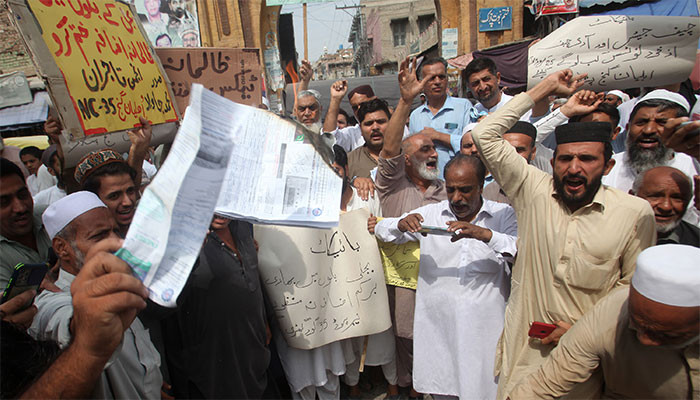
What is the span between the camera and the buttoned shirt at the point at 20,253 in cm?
210

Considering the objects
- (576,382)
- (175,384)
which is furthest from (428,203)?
(175,384)

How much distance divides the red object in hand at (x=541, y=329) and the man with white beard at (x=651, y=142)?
1511 mm

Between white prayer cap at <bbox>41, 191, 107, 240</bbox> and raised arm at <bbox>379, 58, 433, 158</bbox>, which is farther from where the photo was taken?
raised arm at <bbox>379, 58, 433, 158</bbox>

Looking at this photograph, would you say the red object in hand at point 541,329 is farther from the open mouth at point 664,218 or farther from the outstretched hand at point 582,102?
the outstretched hand at point 582,102

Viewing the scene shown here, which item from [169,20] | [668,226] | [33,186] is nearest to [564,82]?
[668,226]

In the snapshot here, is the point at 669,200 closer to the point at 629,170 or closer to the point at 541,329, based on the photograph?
the point at 629,170

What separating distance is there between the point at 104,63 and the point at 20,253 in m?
1.20

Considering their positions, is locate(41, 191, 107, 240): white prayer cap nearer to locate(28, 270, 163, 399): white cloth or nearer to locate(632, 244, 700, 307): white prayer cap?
locate(28, 270, 163, 399): white cloth

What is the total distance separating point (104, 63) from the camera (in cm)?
214

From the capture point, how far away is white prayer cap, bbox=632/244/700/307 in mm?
1305

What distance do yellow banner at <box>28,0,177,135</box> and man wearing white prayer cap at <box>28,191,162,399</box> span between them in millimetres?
534

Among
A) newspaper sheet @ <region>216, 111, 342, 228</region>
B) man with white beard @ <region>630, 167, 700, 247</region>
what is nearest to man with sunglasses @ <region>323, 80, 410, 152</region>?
man with white beard @ <region>630, 167, 700, 247</region>

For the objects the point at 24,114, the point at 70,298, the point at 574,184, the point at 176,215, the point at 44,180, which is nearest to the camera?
the point at 176,215

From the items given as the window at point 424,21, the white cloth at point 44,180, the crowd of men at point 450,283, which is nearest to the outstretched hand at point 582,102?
the crowd of men at point 450,283
